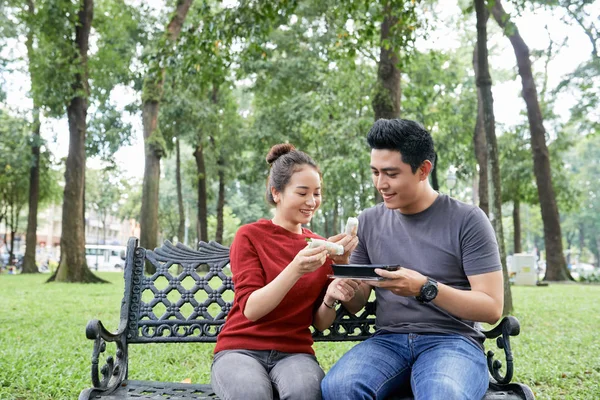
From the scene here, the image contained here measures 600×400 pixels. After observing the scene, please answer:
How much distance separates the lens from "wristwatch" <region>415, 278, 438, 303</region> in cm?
248

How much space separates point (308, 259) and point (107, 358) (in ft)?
4.16

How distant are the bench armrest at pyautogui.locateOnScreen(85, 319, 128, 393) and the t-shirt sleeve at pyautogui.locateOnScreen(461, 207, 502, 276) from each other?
5.89ft

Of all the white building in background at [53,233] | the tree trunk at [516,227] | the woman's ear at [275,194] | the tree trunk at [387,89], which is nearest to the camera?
the woman's ear at [275,194]

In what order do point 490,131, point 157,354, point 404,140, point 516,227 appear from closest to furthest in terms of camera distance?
1. point 404,140
2. point 157,354
3. point 490,131
4. point 516,227

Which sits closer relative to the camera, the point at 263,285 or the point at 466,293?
the point at 466,293

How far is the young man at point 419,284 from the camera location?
98.4 inches

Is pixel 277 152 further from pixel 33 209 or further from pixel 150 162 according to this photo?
pixel 33 209

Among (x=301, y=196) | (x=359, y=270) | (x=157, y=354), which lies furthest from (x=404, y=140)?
(x=157, y=354)

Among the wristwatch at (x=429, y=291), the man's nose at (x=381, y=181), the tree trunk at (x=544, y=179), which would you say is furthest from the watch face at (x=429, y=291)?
the tree trunk at (x=544, y=179)

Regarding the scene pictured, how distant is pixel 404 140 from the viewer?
2729mm

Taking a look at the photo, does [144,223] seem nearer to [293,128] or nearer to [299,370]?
[293,128]

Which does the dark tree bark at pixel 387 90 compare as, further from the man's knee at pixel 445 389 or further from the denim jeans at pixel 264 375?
the man's knee at pixel 445 389

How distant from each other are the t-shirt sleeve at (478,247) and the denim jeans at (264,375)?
2.81 ft

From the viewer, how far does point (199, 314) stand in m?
3.47
